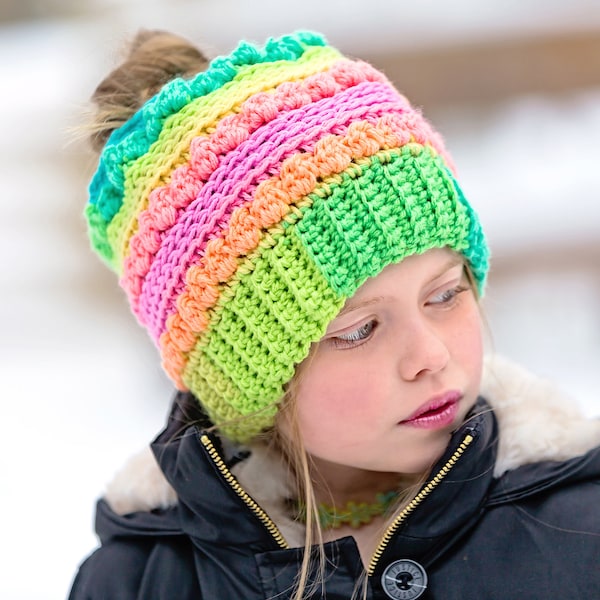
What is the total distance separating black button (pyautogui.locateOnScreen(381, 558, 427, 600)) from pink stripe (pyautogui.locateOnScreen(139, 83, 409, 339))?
1.36ft

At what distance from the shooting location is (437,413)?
3.28 feet

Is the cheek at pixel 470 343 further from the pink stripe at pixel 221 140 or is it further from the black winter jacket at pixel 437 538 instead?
the pink stripe at pixel 221 140

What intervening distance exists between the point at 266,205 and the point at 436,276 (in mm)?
220

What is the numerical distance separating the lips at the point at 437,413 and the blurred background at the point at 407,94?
107 centimetres

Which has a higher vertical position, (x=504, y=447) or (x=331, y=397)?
(x=331, y=397)

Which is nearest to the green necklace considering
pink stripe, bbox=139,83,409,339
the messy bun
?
pink stripe, bbox=139,83,409,339

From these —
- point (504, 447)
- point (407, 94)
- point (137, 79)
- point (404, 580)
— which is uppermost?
point (407, 94)

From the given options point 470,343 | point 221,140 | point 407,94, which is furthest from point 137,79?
point 407,94

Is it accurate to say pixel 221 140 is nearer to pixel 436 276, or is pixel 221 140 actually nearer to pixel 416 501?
pixel 436 276

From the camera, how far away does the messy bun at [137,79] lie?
111 centimetres

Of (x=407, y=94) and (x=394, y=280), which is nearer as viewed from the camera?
(x=394, y=280)

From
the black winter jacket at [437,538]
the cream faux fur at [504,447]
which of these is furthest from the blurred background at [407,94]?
the black winter jacket at [437,538]

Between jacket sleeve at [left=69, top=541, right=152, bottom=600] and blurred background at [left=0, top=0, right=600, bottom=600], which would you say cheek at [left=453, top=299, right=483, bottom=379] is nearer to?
jacket sleeve at [left=69, top=541, right=152, bottom=600]

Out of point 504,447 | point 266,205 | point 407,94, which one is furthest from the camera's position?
point 407,94
